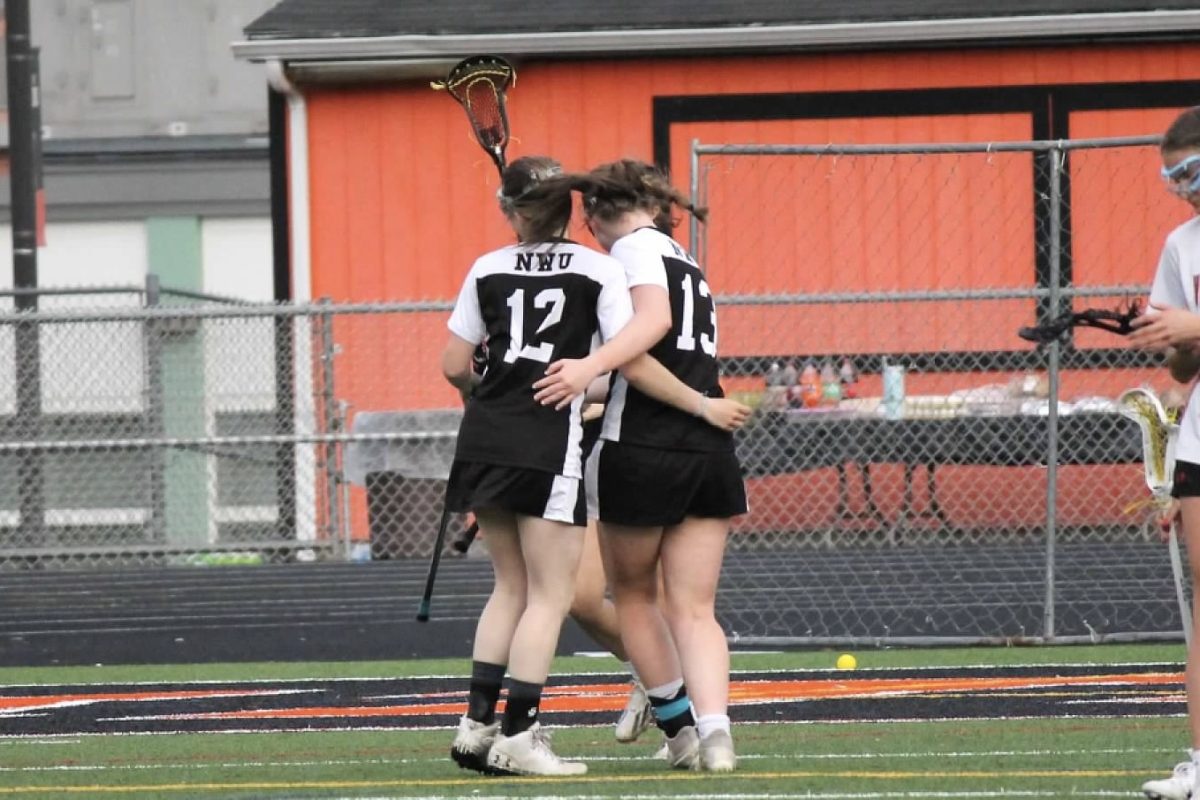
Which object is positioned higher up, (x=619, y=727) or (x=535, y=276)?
(x=535, y=276)

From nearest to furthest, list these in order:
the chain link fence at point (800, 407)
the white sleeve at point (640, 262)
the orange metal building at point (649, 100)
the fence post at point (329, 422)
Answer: the white sleeve at point (640, 262) → the chain link fence at point (800, 407) → the fence post at point (329, 422) → the orange metal building at point (649, 100)

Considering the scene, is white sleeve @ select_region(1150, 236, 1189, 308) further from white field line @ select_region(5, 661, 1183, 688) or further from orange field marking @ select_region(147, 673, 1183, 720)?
white field line @ select_region(5, 661, 1183, 688)

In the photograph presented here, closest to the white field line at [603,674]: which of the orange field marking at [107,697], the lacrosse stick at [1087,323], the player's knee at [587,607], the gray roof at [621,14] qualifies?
the orange field marking at [107,697]

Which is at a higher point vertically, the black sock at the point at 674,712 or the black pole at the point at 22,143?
the black pole at the point at 22,143

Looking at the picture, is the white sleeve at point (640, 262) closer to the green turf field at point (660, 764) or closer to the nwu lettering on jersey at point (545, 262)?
the nwu lettering on jersey at point (545, 262)

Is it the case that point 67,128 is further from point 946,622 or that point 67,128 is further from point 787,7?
point 946,622

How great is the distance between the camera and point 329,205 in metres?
18.1

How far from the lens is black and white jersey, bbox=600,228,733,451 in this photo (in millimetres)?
6723

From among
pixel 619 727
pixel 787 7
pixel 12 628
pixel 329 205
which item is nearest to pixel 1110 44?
pixel 787 7

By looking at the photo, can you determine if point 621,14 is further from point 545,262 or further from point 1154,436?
point 1154,436

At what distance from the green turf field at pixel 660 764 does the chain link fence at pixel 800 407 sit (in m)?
5.64

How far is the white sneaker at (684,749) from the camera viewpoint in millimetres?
6723

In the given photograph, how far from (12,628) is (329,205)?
5.46 m

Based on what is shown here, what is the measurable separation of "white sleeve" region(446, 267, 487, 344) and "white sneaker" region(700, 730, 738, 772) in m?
1.33
